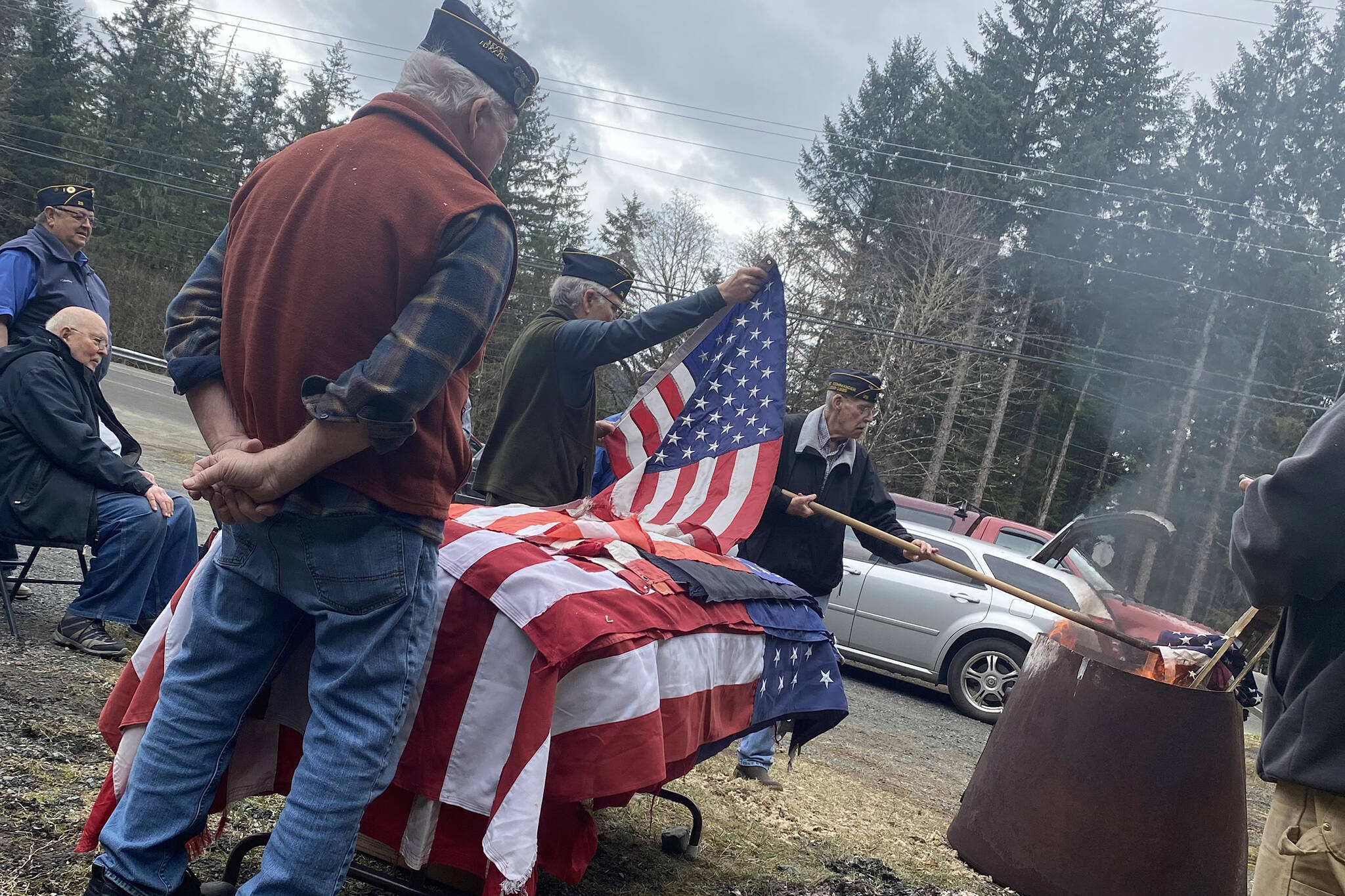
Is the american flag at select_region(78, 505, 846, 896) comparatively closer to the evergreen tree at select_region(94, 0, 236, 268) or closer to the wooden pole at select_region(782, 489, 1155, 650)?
the wooden pole at select_region(782, 489, 1155, 650)

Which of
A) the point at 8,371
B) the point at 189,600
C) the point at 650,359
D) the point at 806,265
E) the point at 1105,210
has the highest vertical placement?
the point at 1105,210

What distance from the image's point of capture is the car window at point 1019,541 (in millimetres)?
9961

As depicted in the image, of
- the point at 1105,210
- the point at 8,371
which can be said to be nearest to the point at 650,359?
the point at 1105,210

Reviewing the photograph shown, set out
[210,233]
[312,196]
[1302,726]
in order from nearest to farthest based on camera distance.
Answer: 1. [312,196]
2. [1302,726]
3. [210,233]

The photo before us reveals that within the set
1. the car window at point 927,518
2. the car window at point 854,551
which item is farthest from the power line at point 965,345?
the car window at point 854,551

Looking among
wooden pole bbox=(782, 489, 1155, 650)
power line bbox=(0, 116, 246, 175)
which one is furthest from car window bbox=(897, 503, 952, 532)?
power line bbox=(0, 116, 246, 175)

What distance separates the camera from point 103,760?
3.00 metres

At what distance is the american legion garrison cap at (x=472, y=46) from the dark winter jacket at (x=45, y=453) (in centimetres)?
310

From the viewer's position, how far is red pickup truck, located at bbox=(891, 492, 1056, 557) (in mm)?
9938

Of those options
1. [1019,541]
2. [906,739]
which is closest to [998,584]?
[906,739]

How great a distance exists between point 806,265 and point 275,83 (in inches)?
1050

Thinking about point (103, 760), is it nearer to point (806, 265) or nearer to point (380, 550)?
point (380, 550)

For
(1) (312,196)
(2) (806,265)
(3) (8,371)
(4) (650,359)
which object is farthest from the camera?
(2) (806,265)

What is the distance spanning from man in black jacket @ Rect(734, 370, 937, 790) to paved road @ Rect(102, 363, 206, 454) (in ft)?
30.2
